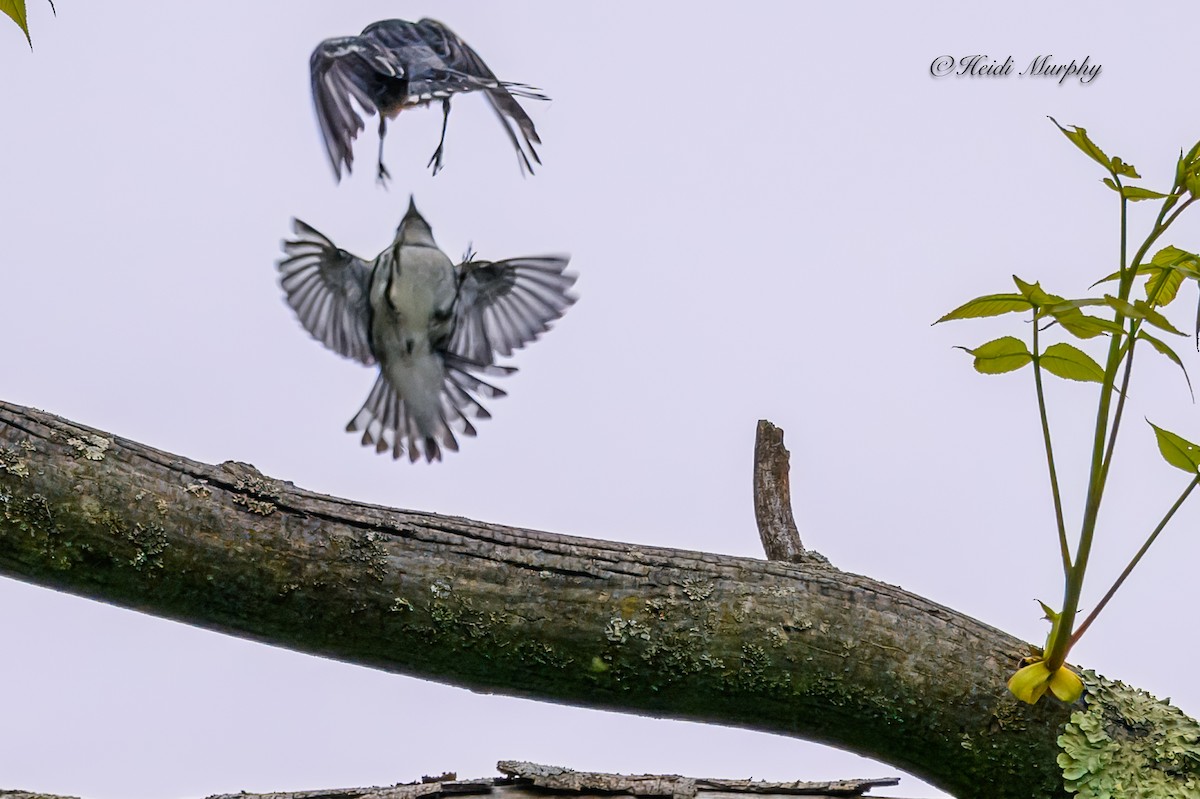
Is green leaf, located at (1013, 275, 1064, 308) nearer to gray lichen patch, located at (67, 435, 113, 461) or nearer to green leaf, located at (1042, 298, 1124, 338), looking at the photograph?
green leaf, located at (1042, 298, 1124, 338)

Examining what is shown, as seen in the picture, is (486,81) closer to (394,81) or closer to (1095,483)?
(394,81)

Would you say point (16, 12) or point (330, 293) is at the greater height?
point (330, 293)

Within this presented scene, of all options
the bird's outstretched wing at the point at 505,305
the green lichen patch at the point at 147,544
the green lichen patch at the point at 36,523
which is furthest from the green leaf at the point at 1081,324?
the bird's outstretched wing at the point at 505,305

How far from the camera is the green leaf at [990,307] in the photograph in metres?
1.53

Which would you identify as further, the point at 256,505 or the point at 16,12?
the point at 256,505

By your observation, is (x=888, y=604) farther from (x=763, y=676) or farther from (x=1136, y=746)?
(x=1136, y=746)

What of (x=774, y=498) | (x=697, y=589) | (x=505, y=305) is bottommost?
(x=697, y=589)

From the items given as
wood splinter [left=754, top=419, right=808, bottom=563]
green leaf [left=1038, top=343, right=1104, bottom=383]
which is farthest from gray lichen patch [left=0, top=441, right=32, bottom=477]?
green leaf [left=1038, top=343, right=1104, bottom=383]

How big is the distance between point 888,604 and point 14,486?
1.26 metres

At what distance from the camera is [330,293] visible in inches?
131

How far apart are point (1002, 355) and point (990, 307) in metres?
0.12

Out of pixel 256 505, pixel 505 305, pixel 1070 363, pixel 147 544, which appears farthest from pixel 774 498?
pixel 505 305

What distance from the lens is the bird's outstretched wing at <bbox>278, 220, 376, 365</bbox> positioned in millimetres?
3277

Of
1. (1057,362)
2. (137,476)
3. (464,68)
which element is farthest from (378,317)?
(1057,362)
